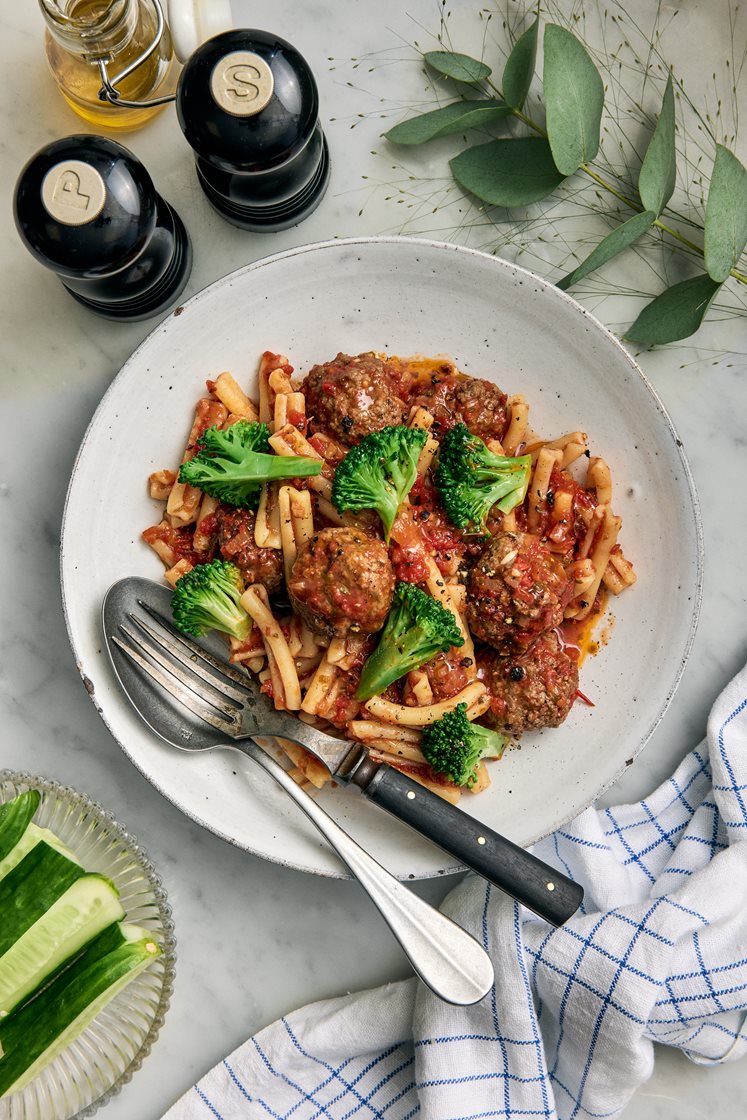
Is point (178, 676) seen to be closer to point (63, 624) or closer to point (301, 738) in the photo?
point (301, 738)

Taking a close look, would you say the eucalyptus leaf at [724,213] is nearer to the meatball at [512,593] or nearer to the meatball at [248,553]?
the meatball at [512,593]

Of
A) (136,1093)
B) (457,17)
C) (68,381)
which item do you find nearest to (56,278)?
(68,381)

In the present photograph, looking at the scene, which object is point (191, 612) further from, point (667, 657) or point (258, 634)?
point (667, 657)

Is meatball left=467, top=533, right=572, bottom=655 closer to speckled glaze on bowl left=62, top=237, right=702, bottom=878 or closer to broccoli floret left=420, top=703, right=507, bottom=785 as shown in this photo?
broccoli floret left=420, top=703, right=507, bottom=785

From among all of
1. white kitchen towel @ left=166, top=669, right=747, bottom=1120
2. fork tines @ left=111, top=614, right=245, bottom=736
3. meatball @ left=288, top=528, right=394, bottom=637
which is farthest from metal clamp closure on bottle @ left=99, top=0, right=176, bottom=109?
white kitchen towel @ left=166, top=669, right=747, bottom=1120

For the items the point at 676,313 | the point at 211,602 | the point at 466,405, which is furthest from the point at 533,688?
the point at 676,313

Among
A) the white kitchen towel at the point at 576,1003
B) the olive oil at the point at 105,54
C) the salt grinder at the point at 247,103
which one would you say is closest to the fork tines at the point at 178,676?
the white kitchen towel at the point at 576,1003
